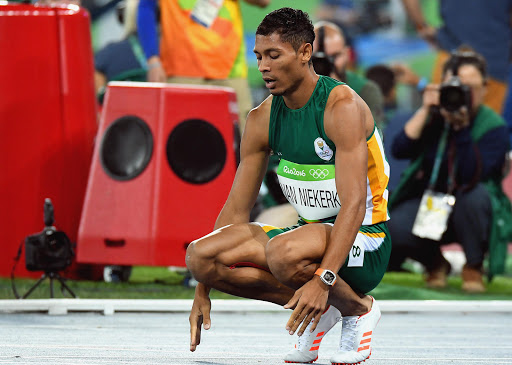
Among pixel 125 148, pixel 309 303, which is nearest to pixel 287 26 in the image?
pixel 309 303

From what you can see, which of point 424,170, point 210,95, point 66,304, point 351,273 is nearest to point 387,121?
point 424,170

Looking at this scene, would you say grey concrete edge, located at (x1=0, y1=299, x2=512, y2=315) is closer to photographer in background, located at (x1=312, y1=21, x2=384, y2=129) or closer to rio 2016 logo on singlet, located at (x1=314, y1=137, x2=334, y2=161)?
photographer in background, located at (x1=312, y1=21, x2=384, y2=129)

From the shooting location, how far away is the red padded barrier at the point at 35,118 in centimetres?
670

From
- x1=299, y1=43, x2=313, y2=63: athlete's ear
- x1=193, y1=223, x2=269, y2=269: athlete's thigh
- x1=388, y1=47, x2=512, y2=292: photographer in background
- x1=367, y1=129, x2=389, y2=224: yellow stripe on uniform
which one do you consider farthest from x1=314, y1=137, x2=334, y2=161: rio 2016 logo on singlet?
x1=388, y1=47, x2=512, y2=292: photographer in background

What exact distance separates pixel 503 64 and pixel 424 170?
2.89 m

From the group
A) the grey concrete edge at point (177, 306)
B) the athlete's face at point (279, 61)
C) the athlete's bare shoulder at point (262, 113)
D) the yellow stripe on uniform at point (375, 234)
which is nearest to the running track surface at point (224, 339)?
the grey concrete edge at point (177, 306)

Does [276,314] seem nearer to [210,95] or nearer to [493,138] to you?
[210,95]

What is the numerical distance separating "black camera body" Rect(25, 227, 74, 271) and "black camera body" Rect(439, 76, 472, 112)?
2.52 m

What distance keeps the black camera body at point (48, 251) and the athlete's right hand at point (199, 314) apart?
2100 millimetres

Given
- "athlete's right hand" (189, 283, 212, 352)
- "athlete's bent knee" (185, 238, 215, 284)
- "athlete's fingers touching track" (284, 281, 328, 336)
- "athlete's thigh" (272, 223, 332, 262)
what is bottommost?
"athlete's right hand" (189, 283, 212, 352)

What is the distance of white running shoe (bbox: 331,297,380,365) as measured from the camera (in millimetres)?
3820

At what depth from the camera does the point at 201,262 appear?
385 centimetres

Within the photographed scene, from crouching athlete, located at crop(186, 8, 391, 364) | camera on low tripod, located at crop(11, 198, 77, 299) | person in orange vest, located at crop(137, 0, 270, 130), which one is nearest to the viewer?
crouching athlete, located at crop(186, 8, 391, 364)

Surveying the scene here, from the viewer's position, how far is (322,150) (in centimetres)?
382
